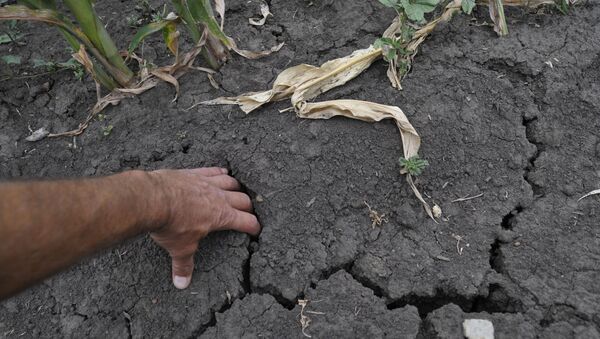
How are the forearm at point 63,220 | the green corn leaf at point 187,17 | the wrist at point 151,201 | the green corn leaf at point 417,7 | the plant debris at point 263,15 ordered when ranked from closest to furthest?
the forearm at point 63,220 → the wrist at point 151,201 → the green corn leaf at point 417,7 → the green corn leaf at point 187,17 → the plant debris at point 263,15

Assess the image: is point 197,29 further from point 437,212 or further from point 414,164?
point 437,212

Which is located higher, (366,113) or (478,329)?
(366,113)

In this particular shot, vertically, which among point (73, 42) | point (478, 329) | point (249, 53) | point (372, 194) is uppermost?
point (73, 42)

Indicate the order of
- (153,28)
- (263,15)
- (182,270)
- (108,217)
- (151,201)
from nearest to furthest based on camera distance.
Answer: (108,217), (151,201), (182,270), (153,28), (263,15)

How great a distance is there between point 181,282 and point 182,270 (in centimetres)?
5

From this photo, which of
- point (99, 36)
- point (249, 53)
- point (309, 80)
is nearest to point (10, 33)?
point (99, 36)

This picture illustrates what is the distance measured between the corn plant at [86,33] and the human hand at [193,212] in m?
0.67

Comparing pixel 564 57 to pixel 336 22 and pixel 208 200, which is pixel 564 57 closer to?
pixel 336 22

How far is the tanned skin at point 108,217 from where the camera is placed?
1153 mm

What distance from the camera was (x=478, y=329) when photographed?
1.59m

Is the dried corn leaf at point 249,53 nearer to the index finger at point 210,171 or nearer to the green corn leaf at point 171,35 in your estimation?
the green corn leaf at point 171,35

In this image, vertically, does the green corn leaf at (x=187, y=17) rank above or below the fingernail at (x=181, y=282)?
above

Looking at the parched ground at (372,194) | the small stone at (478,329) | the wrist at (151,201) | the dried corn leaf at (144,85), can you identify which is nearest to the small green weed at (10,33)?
the parched ground at (372,194)

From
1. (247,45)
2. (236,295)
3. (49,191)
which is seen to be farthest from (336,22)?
(49,191)
